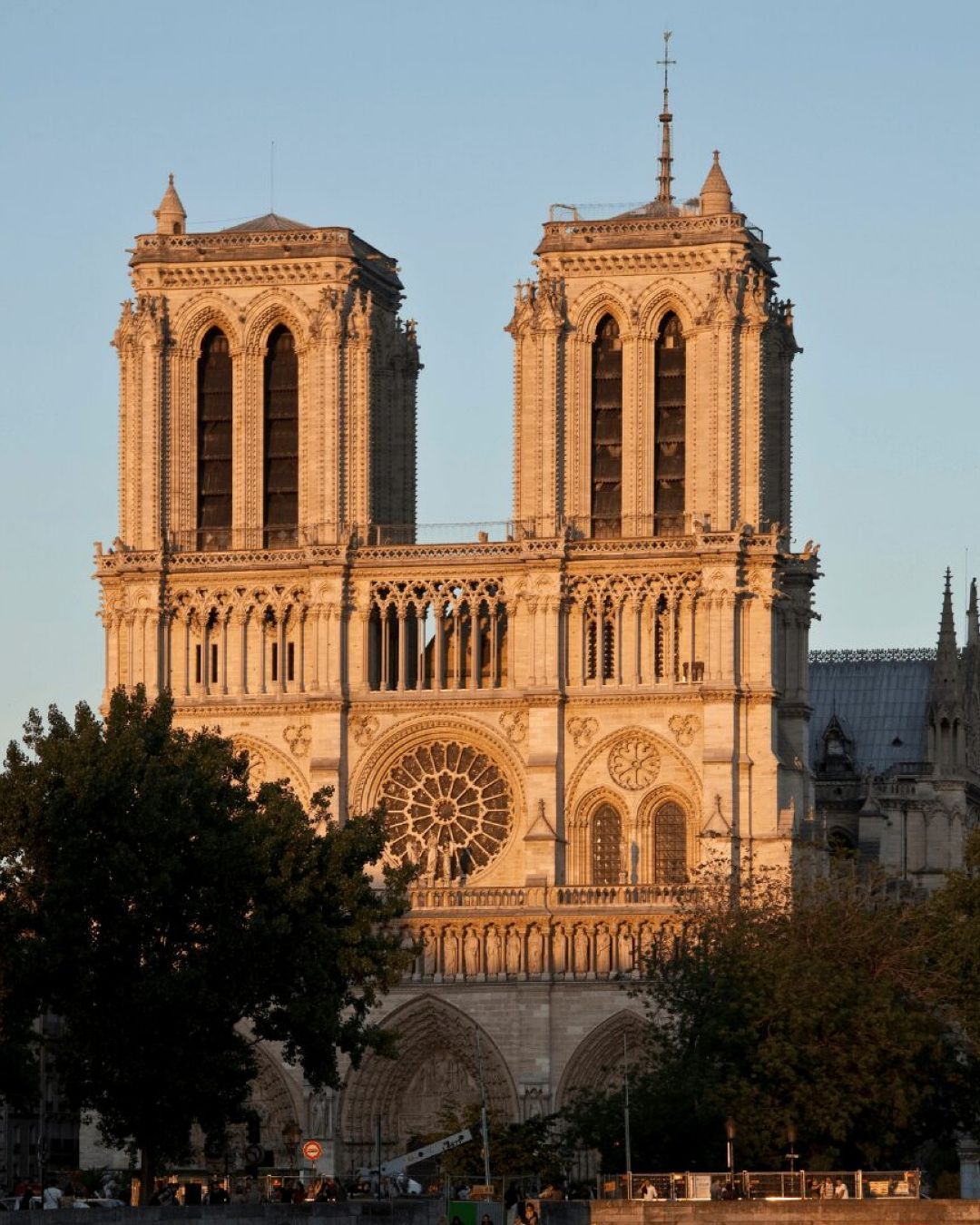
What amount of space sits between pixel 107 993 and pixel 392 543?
2692 cm

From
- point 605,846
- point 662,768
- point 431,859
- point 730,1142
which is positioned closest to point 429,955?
point 431,859

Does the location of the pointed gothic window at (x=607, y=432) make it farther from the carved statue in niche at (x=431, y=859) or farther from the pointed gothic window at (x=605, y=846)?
the carved statue in niche at (x=431, y=859)

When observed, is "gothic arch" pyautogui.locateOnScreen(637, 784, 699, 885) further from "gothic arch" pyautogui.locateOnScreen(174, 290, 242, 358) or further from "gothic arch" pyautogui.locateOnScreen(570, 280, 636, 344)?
"gothic arch" pyautogui.locateOnScreen(174, 290, 242, 358)

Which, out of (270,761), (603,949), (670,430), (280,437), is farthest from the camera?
(280,437)

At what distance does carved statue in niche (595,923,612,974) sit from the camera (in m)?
103

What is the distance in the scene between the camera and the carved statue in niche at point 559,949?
338ft

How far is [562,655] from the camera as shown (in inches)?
4090

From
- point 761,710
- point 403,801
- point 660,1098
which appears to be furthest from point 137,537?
point 660,1098

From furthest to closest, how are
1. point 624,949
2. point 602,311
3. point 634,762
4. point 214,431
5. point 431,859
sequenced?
point 214,431, point 602,311, point 431,859, point 634,762, point 624,949

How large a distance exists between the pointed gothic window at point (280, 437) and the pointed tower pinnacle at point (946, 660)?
856 inches

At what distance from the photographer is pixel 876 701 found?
12425 centimetres

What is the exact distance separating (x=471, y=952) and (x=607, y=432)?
44.1ft

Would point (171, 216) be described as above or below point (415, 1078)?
above

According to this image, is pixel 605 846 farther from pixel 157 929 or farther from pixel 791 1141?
pixel 157 929
